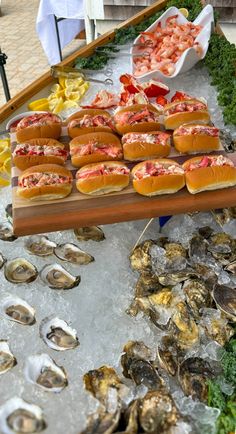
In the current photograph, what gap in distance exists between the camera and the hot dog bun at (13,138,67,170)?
5.82ft

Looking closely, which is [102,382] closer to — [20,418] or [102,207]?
[20,418]

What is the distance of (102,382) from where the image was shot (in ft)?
4.58

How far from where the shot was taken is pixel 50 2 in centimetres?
438

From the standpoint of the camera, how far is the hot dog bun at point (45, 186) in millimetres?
1624

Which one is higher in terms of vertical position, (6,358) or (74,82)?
(74,82)

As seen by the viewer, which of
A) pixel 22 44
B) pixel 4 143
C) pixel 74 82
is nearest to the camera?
pixel 4 143

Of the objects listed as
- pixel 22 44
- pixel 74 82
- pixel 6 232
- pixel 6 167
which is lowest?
pixel 22 44

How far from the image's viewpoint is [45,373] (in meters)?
1.44

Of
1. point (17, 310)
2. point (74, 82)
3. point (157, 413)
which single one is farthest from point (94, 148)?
point (74, 82)

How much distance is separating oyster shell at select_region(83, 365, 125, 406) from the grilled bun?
0.71 meters

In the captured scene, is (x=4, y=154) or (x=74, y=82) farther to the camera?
(x=74, y=82)

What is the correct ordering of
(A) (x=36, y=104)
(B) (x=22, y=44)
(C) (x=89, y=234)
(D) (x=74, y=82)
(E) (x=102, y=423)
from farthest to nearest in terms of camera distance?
(B) (x=22, y=44)
(D) (x=74, y=82)
(A) (x=36, y=104)
(C) (x=89, y=234)
(E) (x=102, y=423)

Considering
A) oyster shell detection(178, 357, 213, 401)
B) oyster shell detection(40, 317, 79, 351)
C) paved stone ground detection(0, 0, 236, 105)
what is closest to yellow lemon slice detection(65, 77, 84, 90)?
oyster shell detection(40, 317, 79, 351)

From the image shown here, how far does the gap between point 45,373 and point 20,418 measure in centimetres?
17
